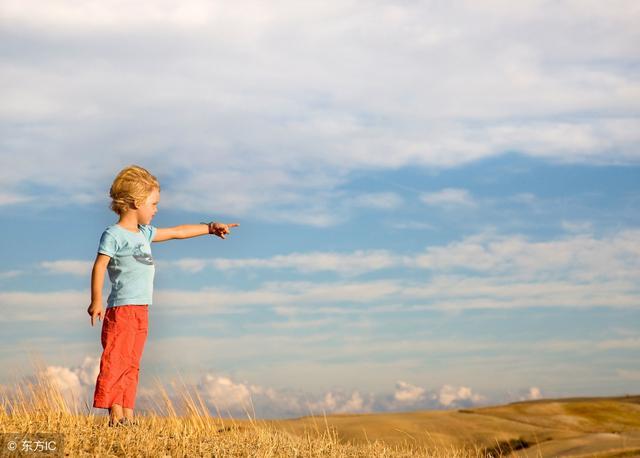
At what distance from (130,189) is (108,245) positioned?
20.5 inches

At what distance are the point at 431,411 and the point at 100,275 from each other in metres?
8.68

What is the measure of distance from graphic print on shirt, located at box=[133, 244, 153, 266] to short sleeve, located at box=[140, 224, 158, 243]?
0.28 meters

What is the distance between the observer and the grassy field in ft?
19.9

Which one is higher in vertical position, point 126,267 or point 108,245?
point 108,245

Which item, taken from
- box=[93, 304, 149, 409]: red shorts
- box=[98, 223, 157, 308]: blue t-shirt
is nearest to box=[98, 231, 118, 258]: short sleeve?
box=[98, 223, 157, 308]: blue t-shirt

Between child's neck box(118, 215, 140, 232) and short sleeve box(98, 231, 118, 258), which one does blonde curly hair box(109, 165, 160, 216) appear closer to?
child's neck box(118, 215, 140, 232)

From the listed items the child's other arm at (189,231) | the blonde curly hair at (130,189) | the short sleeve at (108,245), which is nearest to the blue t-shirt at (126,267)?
the short sleeve at (108,245)

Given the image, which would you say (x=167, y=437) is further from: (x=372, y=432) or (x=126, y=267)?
(x=372, y=432)

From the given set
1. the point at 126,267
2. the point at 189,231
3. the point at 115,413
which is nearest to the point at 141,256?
the point at 126,267

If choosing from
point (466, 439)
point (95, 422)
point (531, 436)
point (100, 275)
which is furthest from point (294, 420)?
point (100, 275)

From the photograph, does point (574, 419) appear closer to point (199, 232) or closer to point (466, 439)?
point (466, 439)

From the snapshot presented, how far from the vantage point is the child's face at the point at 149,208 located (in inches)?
264

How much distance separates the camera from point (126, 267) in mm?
6508

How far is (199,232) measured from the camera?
7266 millimetres
